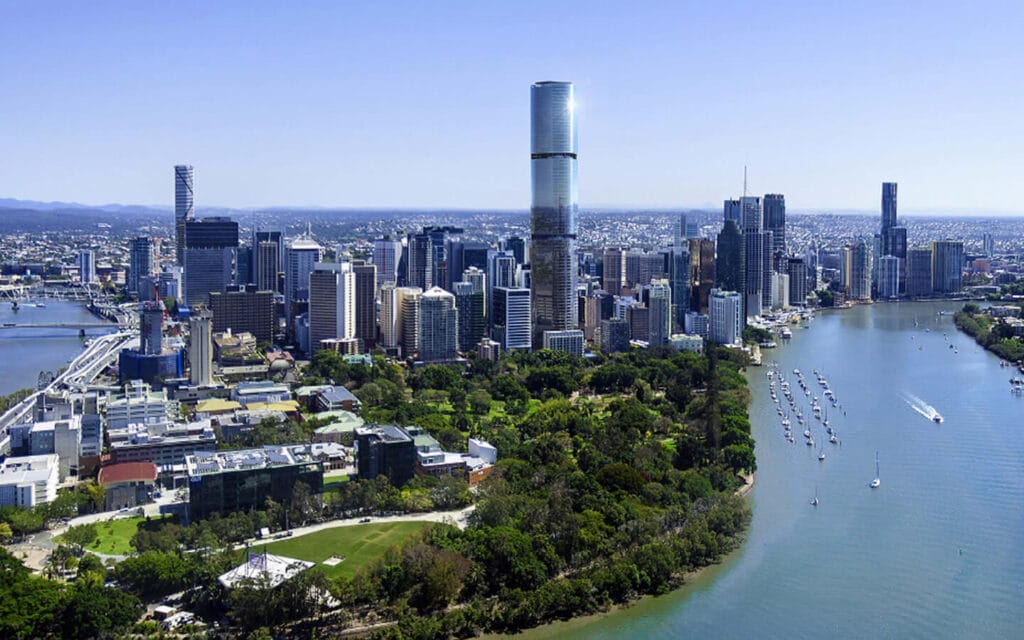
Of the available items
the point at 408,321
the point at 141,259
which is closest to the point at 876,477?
the point at 408,321

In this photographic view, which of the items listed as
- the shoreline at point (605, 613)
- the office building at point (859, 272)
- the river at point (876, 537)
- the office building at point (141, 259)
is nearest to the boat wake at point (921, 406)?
the river at point (876, 537)

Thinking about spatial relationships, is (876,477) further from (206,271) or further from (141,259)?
(141,259)

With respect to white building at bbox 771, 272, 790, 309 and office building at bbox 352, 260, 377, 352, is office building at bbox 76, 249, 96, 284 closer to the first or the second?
office building at bbox 352, 260, 377, 352

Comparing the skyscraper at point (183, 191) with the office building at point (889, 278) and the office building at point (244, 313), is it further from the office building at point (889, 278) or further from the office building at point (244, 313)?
the office building at point (889, 278)

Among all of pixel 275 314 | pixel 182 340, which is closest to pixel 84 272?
pixel 275 314

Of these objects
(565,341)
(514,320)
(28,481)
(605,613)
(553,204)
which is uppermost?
(553,204)
